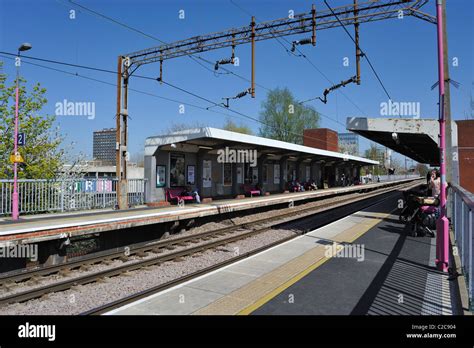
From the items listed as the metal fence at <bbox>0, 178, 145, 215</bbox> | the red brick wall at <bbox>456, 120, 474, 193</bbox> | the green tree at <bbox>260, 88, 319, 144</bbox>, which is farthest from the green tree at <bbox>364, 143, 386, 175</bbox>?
the metal fence at <bbox>0, 178, 145, 215</bbox>

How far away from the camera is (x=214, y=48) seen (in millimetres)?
16031

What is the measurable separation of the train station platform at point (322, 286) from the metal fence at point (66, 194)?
10342 mm

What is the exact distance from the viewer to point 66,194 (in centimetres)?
1527

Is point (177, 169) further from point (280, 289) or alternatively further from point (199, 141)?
point (280, 289)

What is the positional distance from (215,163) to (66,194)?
29.6ft

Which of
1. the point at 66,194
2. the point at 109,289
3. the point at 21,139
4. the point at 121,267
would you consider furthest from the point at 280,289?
the point at 66,194

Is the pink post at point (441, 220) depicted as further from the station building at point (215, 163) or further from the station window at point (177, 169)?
the station window at point (177, 169)

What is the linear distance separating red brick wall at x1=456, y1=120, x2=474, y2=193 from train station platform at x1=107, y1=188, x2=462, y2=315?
12086 mm

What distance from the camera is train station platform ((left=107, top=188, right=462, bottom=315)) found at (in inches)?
196

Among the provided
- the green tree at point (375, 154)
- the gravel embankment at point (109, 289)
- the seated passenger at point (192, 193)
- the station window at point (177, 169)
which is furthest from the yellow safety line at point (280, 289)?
the green tree at point (375, 154)

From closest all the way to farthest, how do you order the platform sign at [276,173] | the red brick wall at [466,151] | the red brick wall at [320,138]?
the red brick wall at [466,151]
the platform sign at [276,173]
the red brick wall at [320,138]

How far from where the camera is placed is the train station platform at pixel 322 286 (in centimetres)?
497
